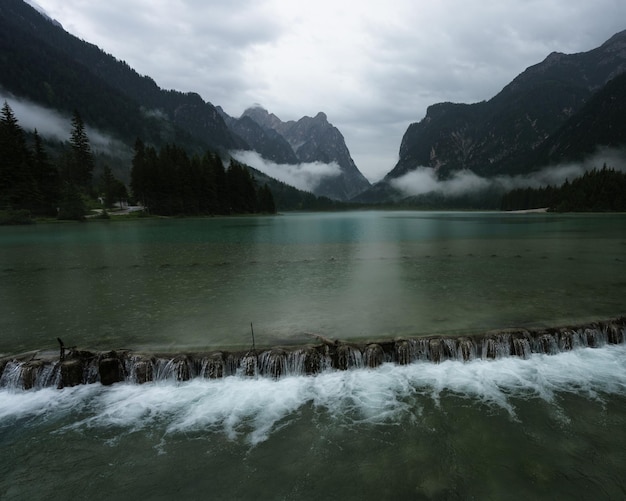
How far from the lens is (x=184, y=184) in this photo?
11662 centimetres

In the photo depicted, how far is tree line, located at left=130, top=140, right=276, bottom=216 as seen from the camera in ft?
360

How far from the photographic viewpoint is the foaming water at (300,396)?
9586 mm

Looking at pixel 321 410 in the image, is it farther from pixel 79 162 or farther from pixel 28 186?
pixel 79 162

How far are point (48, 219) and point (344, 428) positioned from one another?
350 feet

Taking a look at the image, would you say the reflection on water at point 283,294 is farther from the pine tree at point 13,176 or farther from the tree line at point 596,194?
the tree line at point 596,194

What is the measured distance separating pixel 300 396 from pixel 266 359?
6.74 ft

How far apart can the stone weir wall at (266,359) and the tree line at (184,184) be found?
109 m

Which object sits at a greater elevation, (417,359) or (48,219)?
(48,219)

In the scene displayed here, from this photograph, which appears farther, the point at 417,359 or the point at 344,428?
the point at 417,359

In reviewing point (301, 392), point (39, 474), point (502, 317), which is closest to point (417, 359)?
point (301, 392)

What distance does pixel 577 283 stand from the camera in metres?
23.3

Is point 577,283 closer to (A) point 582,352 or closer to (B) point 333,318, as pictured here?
(A) point 582,352

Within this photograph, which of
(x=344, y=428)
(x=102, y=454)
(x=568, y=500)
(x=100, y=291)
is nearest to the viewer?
(x=568, y=500)

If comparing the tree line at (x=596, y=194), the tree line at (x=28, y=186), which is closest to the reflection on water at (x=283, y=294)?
the tree line at (x=28, y=186)
